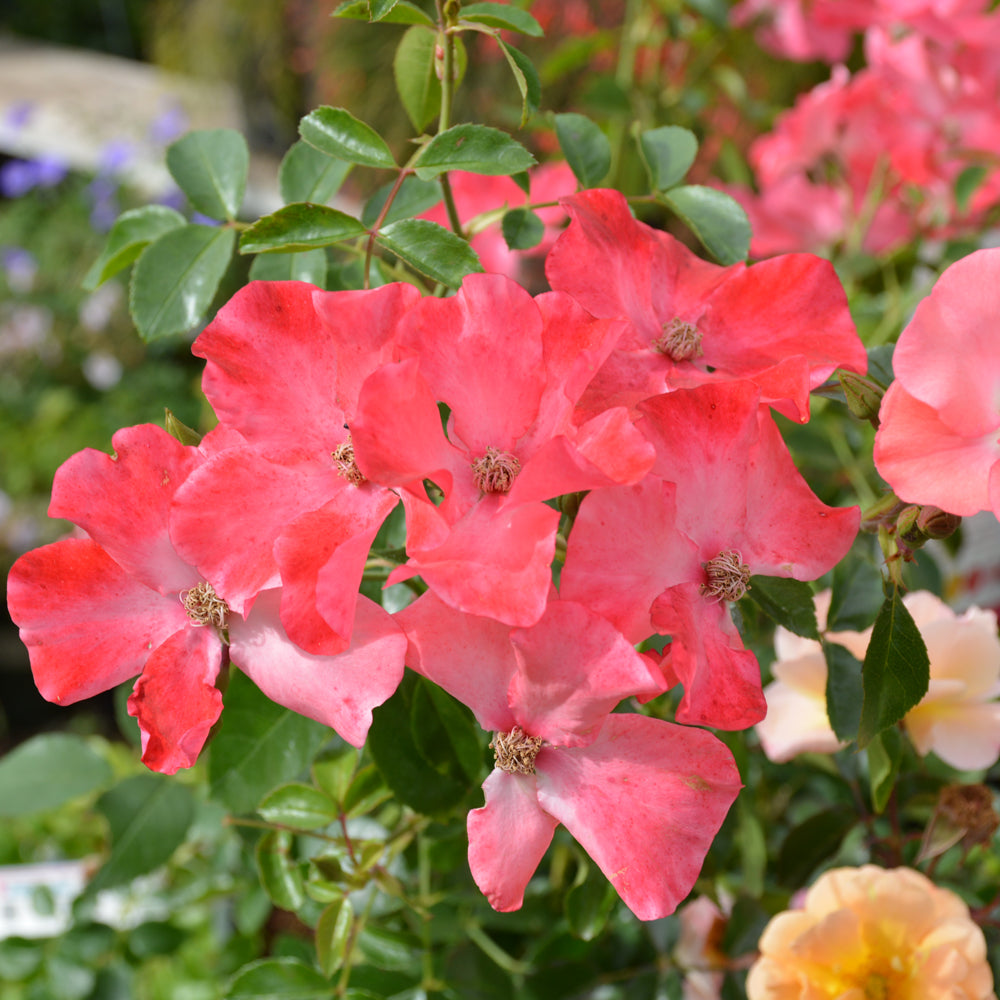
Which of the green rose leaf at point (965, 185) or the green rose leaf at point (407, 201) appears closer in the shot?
the green rose leaf at point (407, 201)

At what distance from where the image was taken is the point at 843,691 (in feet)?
1.46

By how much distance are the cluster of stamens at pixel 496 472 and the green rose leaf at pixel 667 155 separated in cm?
23

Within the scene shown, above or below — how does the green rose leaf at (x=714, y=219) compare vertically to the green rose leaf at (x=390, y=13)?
below

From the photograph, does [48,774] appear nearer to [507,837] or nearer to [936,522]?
[507,837]

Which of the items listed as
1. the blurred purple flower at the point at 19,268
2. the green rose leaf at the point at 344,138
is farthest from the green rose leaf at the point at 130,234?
the blurred purple flower at the point at 19,268

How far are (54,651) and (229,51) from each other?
3619 mm

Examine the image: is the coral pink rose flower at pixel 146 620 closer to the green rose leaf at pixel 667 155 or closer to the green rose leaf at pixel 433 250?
the green rose leaf at pixel 433 250

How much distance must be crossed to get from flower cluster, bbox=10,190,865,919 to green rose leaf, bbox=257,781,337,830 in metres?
0.14

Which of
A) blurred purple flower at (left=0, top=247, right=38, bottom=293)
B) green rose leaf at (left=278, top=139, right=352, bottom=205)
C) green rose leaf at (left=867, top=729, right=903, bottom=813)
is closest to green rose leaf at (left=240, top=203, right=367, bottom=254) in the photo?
green rose leaf at (left=278, top=139, right=352, bottom=205)

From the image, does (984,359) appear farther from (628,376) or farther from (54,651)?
(54,651)

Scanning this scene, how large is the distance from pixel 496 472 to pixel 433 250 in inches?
4.1

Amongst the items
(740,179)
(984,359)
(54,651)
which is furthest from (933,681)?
(740,179)

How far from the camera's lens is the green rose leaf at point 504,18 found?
39 centimetres

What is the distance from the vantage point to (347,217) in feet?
1.30
